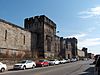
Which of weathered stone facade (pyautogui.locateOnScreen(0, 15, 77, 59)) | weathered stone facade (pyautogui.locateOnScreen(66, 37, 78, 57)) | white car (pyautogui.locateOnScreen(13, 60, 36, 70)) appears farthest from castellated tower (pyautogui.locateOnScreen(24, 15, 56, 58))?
weathered stone facade (pyautogui.locateOnScreen(66, 37, 78, 57))

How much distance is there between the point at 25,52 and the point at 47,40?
14.2 meters

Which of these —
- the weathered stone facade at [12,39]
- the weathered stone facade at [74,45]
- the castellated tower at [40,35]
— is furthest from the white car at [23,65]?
the weathered stone facade at [74,45]

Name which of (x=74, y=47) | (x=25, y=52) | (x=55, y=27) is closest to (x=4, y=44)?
(x=25, y=52)

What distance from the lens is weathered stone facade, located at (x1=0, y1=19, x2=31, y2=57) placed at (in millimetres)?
50438

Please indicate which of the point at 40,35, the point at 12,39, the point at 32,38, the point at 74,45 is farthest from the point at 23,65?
the point at 74,45

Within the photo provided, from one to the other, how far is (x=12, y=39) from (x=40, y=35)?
17.1 meters

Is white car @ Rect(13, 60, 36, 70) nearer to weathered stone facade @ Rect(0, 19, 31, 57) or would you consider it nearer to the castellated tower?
weathered stone facade @ Rect(0, 19, 31, 57)

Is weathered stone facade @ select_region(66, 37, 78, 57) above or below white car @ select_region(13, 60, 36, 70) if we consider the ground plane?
above

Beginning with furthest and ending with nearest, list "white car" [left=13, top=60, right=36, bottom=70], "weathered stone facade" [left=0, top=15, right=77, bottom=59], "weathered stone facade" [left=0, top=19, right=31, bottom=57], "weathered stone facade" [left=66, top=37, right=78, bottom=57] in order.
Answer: "weathered stone facade" [left=66, top=37, right=78, bottom=57]
"weathered stone facade" [left=0, top=15, right=77, bottom=59]
"weathered stone facade" [left=0, top=19, right=31, bottom=57]
"white car" [left=13, top=60, right=36, bottom=70]

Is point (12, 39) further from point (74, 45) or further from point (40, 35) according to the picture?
point (74, 45)

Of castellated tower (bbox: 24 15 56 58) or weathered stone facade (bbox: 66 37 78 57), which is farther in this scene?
weathered stone facade (bbox: 66 37 78 57)

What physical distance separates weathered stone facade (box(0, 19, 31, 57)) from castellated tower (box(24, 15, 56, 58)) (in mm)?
5159

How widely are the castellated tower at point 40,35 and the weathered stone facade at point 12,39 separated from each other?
516 cm

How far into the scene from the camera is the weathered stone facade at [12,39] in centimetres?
5044
